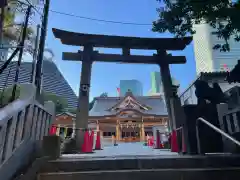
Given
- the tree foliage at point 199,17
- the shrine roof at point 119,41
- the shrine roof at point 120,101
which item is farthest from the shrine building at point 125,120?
the tree foliage at point 199,17

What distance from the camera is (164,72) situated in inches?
356

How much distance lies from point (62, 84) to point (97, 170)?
52.7 metres

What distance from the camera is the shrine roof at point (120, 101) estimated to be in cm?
2259

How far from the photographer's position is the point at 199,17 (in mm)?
5414

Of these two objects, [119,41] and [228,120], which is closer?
[228,120]

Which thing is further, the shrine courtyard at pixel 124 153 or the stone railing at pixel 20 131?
the shrine courtyard at pixel 124 153

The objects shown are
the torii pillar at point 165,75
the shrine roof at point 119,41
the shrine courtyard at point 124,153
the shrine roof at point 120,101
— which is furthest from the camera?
the shrine roof at point 120,101

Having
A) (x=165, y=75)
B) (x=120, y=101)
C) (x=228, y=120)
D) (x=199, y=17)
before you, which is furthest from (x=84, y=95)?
(x=120, y=101)

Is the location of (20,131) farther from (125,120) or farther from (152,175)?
(125,120)

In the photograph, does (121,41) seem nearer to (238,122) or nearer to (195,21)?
(195,21)

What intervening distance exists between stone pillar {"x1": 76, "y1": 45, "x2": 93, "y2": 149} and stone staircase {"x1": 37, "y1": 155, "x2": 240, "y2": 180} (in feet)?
14.7

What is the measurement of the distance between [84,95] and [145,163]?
5.49 metres

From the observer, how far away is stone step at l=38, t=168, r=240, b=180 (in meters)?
2.78

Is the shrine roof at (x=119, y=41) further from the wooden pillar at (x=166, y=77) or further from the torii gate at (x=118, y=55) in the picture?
the wooden pillar at (x=166, y=77)
